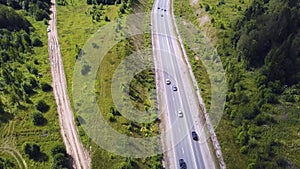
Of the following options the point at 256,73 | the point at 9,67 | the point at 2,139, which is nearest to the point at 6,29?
the point at 9,67

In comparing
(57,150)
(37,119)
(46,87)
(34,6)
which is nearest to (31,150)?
(57,150)

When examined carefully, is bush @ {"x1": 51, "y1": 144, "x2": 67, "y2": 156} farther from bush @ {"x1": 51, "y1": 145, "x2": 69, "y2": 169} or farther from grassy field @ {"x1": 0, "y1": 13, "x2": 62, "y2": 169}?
grassy field @ {"x1": 0, "y1": 13, "x2": 62, "y2": 169}

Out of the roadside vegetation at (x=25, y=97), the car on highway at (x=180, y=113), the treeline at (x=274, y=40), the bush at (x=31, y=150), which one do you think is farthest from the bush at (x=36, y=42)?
the treeline at (x=274, y=40)


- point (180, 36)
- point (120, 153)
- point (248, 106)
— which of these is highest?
point (180, 36)

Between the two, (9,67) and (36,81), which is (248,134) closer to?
(36,81)

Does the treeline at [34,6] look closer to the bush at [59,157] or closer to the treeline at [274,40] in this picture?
the treeline at [274,40]

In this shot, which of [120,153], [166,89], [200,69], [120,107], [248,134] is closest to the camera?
[120,153]
